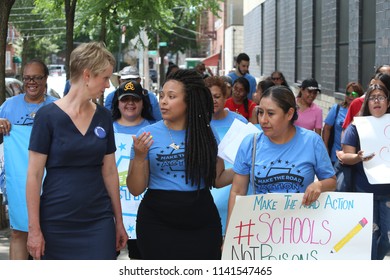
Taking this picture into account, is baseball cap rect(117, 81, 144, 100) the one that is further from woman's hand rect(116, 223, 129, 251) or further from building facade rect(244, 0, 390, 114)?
building facade rect(244, 0, 390, 114)

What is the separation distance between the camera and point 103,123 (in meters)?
4.64

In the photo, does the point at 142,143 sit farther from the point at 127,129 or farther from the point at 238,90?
the point at 238,90

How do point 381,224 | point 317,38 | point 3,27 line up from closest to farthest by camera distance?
1. point 381,224
2. point 3,27
3. point 317,38

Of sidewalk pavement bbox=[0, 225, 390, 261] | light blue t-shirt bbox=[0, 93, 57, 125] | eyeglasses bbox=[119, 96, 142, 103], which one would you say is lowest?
sidewalk pavement bbox=[0, 225, 390, 261]

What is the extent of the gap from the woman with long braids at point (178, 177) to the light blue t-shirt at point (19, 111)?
171 centimetres

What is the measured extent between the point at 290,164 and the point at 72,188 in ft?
4.19

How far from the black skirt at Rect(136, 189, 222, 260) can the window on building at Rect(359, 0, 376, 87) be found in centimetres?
918

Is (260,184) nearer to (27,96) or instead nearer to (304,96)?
(27,96)

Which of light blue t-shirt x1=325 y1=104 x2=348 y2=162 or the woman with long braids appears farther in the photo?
light blue t-shirt x1=325 y1=104 x2=348 y2=162

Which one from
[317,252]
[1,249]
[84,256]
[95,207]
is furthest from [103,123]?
[1,249]

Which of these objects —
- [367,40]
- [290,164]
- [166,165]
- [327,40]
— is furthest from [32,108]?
[327,40]

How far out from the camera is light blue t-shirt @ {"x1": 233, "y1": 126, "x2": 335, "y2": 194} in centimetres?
472

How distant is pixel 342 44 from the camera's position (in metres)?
17.0

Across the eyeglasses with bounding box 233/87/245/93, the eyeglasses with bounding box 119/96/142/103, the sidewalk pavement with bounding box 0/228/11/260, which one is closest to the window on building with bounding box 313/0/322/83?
the eyeglasses with bounding box 233/87/245/93
